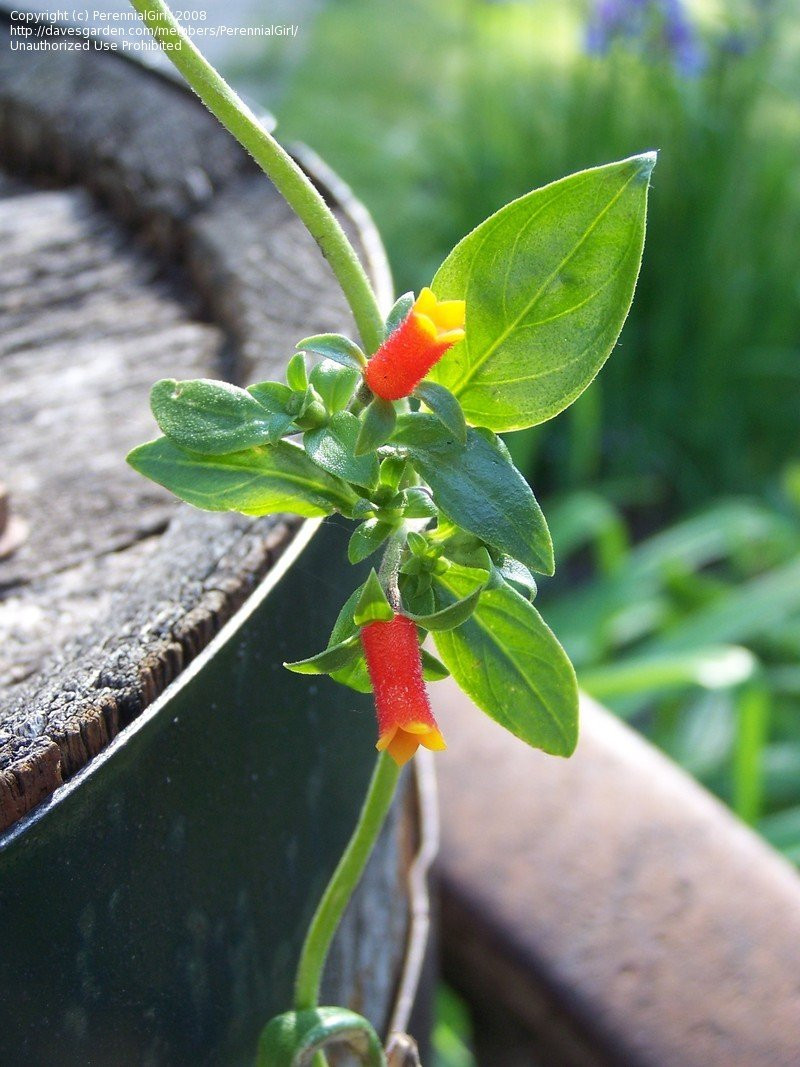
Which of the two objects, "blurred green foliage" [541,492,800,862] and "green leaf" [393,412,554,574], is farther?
"blurred green foliage" [541,492,800,862]

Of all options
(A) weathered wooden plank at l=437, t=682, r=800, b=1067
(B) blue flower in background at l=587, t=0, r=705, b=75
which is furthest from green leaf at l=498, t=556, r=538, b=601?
(B) blue flower in background at l=587, t=0, r=705, b=75

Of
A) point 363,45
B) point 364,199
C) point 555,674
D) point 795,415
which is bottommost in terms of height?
point 795,415

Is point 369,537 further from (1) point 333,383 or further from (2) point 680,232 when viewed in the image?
(2) point 680,232

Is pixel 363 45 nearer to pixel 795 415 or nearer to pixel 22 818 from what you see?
pixel 795 415

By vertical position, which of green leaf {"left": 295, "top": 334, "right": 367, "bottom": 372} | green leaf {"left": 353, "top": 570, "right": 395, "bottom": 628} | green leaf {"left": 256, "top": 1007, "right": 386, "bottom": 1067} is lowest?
green leaf {"left": 256, "top": 1007, "right": 386, "bottom": 1067}

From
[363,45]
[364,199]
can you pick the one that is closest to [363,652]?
[364,199]

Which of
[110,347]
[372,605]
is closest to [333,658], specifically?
[372,605]

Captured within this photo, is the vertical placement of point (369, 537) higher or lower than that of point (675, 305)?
higher

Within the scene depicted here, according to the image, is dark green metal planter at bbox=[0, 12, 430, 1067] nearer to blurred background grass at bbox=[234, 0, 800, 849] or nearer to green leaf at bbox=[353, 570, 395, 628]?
green leaf at bbox=[353, 570, 395, 628]
